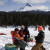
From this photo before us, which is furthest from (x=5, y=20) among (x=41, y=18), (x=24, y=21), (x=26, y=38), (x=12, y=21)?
(x=26, y=38)

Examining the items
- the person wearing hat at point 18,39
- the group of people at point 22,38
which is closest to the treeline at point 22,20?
the group of people at point 22,38

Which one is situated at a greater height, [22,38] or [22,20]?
[22,20]

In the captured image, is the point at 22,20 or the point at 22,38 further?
the point at 22,20

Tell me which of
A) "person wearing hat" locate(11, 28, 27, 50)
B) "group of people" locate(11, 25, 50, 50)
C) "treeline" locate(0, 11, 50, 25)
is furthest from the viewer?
"treeline" locate(0, 11, 50, 25)

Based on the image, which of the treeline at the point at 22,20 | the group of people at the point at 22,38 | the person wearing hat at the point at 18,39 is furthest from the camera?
the treeline at the point at 22,20

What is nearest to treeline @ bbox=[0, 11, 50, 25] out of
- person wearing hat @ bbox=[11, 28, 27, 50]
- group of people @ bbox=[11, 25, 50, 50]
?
group of people @ bbox=[11, 25, 50, 50]

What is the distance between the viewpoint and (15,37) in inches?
279

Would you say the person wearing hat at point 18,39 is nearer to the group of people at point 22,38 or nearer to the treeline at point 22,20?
the group of people at point 22,38

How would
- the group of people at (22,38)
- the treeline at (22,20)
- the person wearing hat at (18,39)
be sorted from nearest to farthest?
the group of people at (22,38), the person wearing hat at (18,39), the treeline at (22,20)

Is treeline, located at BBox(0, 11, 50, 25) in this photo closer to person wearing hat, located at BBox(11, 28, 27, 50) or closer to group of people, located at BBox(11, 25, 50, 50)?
group of people, located at BBox(11, 25, 50, 50)

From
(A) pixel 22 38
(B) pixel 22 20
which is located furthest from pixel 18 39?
(B) pixel 22 20

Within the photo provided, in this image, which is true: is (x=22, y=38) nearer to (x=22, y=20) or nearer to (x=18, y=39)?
(x=18, y=39)

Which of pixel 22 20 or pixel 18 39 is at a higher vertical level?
pixel 22 20

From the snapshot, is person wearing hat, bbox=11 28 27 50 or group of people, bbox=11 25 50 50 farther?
person wearing hat, bbox=11 28 27 50
